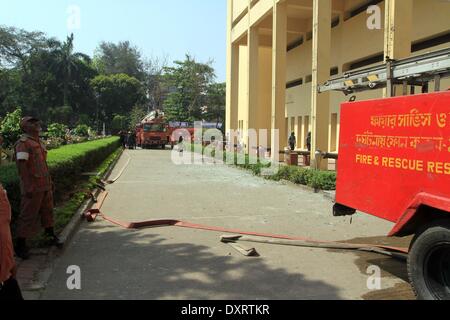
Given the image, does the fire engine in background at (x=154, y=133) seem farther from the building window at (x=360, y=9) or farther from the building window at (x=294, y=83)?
the building window at (x=360, y=9)

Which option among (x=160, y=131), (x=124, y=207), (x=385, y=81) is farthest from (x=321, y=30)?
(x=160, y=131)

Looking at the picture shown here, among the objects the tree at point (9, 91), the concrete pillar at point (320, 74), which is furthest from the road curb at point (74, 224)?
the tree at point (9, 91)

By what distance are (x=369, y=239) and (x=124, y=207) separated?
5514 millimetres

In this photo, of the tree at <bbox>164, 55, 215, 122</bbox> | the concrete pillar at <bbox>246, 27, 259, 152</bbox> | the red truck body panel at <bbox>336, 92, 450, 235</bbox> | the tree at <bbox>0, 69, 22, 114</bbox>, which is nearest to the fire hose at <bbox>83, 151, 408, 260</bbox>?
the red truck body panel at <bbox>336, 92, 450, 235</bbox>

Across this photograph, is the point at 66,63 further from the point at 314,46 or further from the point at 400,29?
the point at 400,29

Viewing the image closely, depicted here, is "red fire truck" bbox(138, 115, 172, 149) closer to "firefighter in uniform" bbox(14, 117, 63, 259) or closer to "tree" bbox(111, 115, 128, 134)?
"tree" bbox(111, 115, 128, 134)

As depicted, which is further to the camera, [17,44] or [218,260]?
[17,44]

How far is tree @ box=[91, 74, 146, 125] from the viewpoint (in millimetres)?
70625

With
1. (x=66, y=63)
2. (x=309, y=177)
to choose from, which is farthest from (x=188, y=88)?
(x=309, y=177)

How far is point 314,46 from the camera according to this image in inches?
701

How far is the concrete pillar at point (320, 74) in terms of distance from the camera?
56.7 ft

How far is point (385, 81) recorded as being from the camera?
5.61m

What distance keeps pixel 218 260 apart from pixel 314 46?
13.4 m

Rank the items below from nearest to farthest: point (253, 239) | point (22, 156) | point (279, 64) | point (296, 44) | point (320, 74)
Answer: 1. point (22, 156)
2. point (253, 239)
3. point (320, 74)
4. point (279, 64)
5. point (296, 44)
